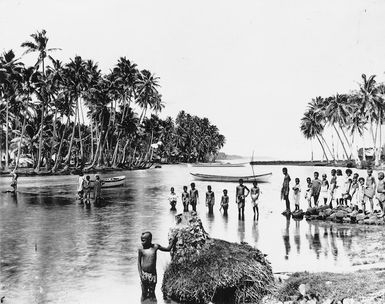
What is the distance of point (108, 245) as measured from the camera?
14.9 metres

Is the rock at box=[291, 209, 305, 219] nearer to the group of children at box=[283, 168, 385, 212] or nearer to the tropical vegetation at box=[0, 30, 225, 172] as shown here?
the group of children at box=[283, 168, 385, 212]

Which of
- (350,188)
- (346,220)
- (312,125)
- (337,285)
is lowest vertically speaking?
(346,220)

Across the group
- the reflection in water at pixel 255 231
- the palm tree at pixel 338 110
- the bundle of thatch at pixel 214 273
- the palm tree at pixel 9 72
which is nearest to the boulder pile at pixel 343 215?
the reflection in water at pixel 255 231

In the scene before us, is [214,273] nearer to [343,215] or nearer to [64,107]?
[343,215]

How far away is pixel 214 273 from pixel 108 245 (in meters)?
7.42

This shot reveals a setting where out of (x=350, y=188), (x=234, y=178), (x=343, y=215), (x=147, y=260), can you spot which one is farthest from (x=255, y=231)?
(x=234, y=178)

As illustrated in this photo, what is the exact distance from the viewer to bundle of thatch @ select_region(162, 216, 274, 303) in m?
8.06

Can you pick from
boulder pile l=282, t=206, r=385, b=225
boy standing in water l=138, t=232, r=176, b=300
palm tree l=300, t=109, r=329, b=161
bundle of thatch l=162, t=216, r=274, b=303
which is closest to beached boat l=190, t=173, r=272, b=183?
boulder pile l=282, t=206, r=385, b=225

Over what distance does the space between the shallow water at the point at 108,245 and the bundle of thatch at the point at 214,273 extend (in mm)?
765

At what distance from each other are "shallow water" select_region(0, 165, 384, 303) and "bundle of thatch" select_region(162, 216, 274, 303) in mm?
765

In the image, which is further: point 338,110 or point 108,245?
point 338,110

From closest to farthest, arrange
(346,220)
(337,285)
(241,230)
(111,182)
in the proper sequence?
(337,285) → (241,230) → (346,220) → (111,182)

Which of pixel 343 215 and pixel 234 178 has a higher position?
pixel 234 178

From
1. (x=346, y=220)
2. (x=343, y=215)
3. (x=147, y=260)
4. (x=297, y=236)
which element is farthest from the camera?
(x=343, y=215)
